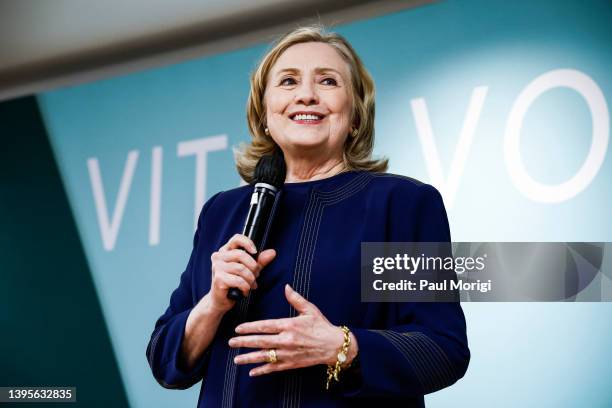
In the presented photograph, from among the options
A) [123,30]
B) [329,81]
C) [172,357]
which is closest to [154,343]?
[172,357]

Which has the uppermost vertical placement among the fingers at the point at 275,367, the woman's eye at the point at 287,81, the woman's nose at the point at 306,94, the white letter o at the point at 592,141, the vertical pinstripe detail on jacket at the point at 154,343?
the white letter o at the point at 592,141

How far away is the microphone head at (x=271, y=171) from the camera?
139cm

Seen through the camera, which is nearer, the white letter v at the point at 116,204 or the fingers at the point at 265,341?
the fingers at the point at 265,341

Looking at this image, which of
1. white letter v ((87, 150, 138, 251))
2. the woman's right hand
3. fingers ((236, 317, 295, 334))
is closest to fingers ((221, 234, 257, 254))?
the woman's right hand

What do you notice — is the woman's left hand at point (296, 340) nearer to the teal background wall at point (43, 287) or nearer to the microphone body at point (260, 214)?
the microphone body at point (260, 214)

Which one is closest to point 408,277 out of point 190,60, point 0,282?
point 190,60

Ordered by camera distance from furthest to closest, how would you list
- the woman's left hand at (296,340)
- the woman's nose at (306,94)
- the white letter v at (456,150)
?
the white letter v at (456,150), the woman's nose at (306,94), the woman's left hand at (296,340)

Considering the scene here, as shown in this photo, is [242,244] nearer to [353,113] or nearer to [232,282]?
[232,282]

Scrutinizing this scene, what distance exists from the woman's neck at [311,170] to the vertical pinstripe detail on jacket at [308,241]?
0.08m

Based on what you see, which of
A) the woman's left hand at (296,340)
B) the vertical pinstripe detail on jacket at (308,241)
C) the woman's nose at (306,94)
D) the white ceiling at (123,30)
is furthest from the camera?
the white ceiling at (123,30)

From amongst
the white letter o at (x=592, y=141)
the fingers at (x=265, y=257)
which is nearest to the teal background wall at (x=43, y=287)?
the white letter o at (x=592, y=141)

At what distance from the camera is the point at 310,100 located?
4.78 feet

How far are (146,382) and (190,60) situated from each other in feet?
5.25

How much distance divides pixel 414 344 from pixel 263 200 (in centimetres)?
37
